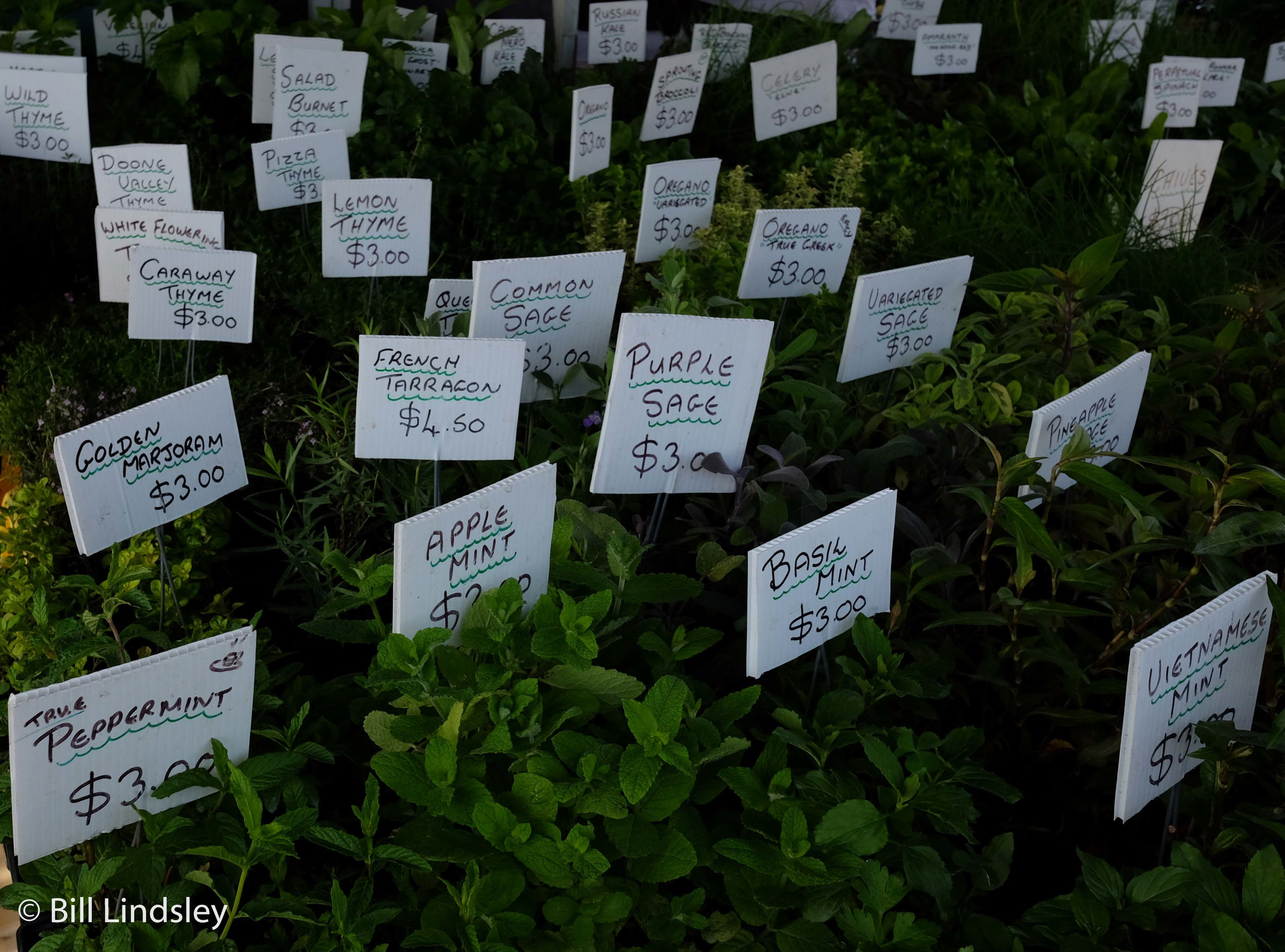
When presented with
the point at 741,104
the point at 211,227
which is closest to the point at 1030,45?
Result: the point at 741,104

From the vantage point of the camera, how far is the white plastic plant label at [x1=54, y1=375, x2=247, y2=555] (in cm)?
138

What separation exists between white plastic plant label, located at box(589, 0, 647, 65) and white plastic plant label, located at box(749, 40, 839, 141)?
1.83 feet

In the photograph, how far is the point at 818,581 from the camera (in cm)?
131

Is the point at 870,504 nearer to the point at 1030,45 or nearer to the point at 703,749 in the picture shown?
the point at 703,749

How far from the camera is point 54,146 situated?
2.71 metres

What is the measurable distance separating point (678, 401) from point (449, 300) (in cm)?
66

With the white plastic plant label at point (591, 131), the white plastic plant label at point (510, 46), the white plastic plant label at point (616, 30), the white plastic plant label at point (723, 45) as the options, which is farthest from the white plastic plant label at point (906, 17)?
the white plastic plant label at point (591, 131)

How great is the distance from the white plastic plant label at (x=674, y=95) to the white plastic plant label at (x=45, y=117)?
143 centimetres

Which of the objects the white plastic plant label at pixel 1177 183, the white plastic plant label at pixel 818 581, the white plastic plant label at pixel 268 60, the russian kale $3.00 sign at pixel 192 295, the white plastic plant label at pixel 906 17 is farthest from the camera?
the white plastic plant label at pixel 906 17

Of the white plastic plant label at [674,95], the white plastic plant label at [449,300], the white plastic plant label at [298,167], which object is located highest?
the white plastic plant label at [674,95]

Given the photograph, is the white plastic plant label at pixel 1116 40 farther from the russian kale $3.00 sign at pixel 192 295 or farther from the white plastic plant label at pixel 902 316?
the russian kale $3.00 sign at pixel 192 295

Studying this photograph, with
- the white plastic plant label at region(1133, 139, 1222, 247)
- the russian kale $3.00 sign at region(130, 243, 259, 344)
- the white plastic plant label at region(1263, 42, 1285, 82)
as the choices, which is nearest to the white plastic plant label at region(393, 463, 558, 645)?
the russian kale $3.00 sign at region(130, 243, 259, 344)

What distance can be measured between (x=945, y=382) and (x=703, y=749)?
95 cm

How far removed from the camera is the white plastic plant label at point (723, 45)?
3.60 m
